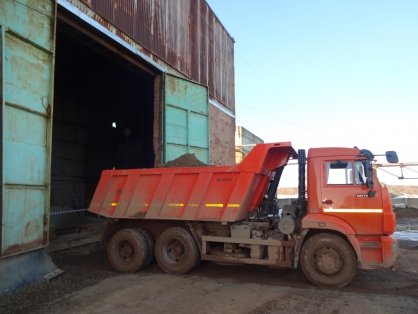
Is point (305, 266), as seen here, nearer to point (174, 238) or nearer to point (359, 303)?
point (359, 303)

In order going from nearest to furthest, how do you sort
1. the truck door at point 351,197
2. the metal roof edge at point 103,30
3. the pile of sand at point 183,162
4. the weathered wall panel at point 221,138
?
1. the truck door at point 351,197
2. the metal roof edge at point 103,30
3. the pile of sand at point 183,162
4. the weathered wall panel at point 221,138

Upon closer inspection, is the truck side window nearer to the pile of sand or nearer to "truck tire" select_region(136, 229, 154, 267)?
the pile of sand

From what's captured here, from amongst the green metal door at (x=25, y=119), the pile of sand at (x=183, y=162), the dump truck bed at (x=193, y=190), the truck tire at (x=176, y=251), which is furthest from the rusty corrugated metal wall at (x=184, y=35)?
the truck tire at (x=176, y=251)

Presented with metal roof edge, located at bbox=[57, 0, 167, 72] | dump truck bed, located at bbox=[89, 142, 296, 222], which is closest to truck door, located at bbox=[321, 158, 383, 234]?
dump truck bed, located at bbox=[89, 142, 296, 222]

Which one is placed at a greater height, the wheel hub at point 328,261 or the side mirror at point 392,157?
the side mirror at point 392,157

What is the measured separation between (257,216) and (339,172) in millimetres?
2003

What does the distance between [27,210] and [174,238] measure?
9.86 ft

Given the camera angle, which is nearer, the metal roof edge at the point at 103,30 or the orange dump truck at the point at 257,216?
the orange dump truck at the point at 257,216

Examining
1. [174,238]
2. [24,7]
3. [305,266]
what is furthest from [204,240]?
[24,7]

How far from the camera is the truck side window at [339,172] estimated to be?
7914mm

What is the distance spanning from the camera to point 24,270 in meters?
8.12

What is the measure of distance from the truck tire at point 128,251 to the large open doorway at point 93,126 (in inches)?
354

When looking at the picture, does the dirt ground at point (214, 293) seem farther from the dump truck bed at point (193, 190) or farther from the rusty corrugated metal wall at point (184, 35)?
the rusty corrugated metal wall at point (184, 35)

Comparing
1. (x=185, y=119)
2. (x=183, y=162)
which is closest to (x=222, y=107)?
(x=185, y=119)
